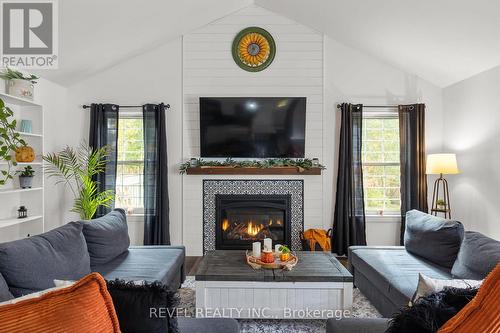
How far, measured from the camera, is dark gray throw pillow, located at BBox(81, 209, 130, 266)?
8.37 ft

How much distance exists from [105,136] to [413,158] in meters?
4.30

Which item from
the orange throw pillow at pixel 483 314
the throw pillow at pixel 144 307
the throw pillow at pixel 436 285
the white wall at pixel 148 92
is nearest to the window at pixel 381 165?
the white wall at pixel 148 92

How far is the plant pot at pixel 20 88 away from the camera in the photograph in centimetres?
323

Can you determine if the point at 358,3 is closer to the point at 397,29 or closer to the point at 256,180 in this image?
the point at 397,29

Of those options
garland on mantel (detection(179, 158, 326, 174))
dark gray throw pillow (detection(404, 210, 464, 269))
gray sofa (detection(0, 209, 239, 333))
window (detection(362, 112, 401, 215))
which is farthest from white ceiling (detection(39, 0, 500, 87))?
gray sofa (detection(0, 209, 239, 333))

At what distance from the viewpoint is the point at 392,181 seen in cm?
456

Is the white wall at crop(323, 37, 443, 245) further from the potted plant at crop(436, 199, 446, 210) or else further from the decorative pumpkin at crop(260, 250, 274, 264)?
the decorative pumpkin at crop(260, 250, 274, 264)

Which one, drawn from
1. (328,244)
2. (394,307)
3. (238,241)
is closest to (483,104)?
(328,244)

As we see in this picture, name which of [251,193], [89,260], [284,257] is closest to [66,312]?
[89,260]

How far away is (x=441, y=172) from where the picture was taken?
3773 millimetres

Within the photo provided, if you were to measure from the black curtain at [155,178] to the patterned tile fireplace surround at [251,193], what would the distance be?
55 centimetres

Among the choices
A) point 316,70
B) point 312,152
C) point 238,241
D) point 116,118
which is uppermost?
point 316,70

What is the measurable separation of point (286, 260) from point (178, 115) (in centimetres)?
268

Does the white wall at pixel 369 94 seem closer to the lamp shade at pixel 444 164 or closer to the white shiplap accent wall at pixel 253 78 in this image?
the white shiplap accent wall at pixel 253 78
